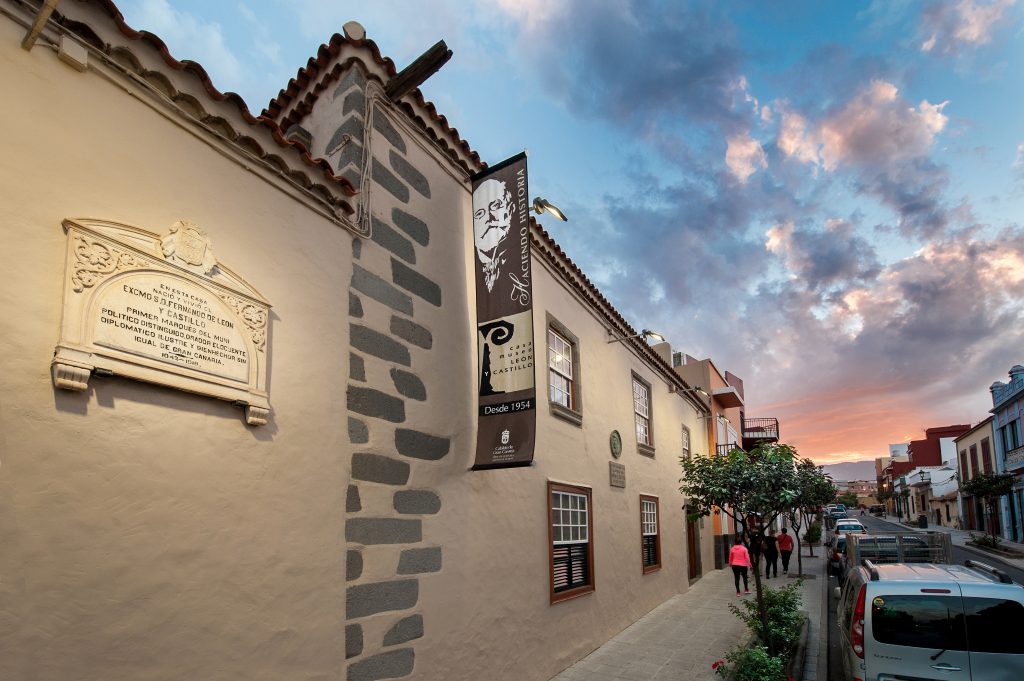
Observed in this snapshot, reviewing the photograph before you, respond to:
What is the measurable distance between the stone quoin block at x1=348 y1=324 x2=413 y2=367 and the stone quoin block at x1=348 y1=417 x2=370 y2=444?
2.15 feet

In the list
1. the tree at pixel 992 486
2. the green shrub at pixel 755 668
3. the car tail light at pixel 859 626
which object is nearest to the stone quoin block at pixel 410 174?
the car tail light at pixel 859 626

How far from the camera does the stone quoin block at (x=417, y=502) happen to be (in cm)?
569

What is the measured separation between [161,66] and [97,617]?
11.4ft

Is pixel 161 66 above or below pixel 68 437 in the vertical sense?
above

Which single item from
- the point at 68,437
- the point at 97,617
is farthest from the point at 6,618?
the point at 68,437

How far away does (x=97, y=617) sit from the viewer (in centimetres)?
328

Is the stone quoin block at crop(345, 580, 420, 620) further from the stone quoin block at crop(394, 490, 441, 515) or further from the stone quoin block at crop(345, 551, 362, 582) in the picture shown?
the stone quoin block at crop(394, 490, 441, 515)

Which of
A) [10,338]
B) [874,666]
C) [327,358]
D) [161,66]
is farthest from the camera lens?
[874,666]

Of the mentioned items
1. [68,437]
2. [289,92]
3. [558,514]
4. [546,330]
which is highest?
[289,92]

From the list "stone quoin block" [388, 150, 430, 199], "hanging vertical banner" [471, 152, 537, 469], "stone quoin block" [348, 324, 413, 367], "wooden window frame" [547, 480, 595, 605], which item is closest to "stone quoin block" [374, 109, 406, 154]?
"stone quoin block" [388, 150, 430, 199]

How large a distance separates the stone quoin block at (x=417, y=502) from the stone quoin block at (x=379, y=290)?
1768 mm

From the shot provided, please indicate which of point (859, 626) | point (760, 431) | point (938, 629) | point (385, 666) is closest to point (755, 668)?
point (859, 626)

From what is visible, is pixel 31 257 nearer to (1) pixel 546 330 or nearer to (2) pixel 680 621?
(1) pixel 546 330

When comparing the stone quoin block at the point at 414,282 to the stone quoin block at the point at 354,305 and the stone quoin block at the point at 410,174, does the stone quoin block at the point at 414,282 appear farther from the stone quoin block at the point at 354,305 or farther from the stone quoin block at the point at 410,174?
the stone quoin block at the point at 410,174
